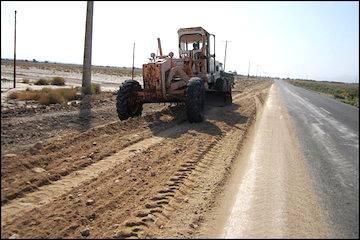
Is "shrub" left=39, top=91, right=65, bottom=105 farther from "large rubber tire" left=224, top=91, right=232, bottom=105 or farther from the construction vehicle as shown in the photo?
"large rubber tire" left=224, top=91, right=232, bottom=105

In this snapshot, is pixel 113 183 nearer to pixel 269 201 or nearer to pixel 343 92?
pixel 269 201

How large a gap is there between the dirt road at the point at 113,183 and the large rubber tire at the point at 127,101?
2280mm

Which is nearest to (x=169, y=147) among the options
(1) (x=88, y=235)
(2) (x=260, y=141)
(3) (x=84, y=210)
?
(2) (x=260, y=141)

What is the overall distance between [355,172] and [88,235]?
10.1 ft

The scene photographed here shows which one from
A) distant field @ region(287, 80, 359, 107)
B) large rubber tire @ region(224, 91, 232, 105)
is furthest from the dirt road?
large rubber tire @ region(224, 91, 232, 105)

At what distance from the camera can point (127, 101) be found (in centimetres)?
1358

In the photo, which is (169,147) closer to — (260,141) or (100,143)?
(100,143)

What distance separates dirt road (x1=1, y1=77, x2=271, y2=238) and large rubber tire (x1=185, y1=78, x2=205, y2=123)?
183cm

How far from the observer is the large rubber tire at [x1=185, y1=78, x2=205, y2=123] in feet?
42.3

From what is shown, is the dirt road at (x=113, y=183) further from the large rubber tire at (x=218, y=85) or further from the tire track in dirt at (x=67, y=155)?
the large rubber tire at (x=218, y=85)

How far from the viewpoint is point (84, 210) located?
559 centimetres

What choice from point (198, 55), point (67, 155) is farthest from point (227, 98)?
point (67, 155)

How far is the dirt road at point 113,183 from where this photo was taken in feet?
17.0

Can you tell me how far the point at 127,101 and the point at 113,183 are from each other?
705cm
